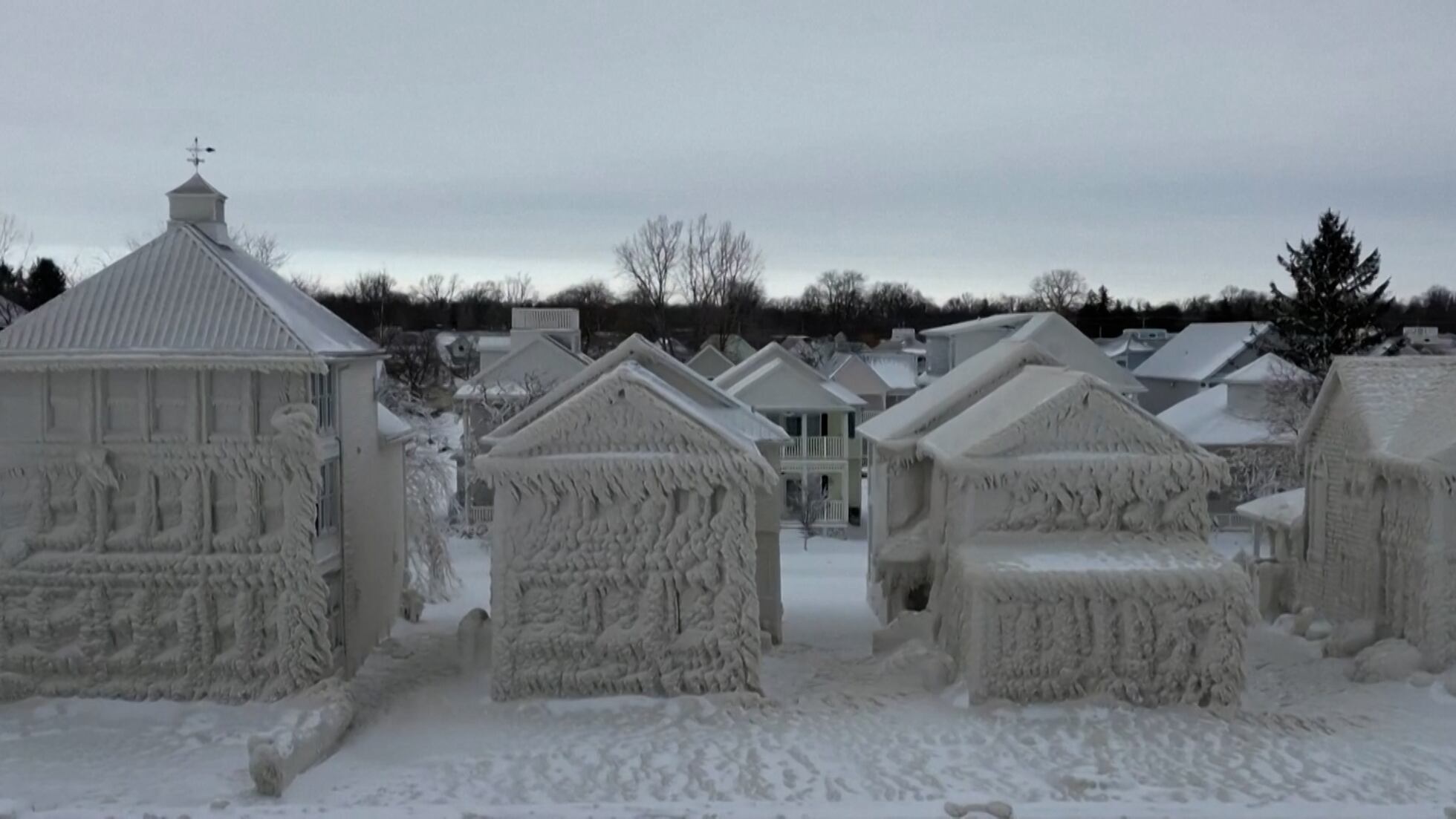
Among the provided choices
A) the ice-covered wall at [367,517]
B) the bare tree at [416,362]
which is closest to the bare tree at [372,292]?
the bare tree at [416,362]

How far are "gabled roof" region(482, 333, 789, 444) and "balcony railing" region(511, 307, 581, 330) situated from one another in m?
22.5

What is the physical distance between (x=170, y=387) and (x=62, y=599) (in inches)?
144

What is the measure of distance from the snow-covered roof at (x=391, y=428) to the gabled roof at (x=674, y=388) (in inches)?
119

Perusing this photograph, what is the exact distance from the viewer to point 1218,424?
1400 inches

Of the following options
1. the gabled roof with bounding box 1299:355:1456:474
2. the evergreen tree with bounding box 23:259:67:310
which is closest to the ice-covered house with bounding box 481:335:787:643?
the gabled roof with bounding box 1299:355:1456:474

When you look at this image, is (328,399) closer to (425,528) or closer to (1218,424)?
(425,528)

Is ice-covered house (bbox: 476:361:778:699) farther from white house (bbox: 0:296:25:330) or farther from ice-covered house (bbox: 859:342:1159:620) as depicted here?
white house (bbox: 0:296:25:330)

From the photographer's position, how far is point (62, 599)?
55.5ft

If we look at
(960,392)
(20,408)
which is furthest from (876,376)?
(20,408)

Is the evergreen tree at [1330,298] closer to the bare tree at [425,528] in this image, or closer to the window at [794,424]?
the window at [794,424]

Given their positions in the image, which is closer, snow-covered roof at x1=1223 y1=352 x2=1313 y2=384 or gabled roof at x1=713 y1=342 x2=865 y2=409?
snow-covered roof at x1=1223 y1=352 x2=1313 y2=384

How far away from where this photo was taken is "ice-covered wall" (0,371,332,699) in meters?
16.8

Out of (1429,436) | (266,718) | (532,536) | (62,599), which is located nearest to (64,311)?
(62,599)

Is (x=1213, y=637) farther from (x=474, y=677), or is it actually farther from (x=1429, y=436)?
(x=474, y=677)
